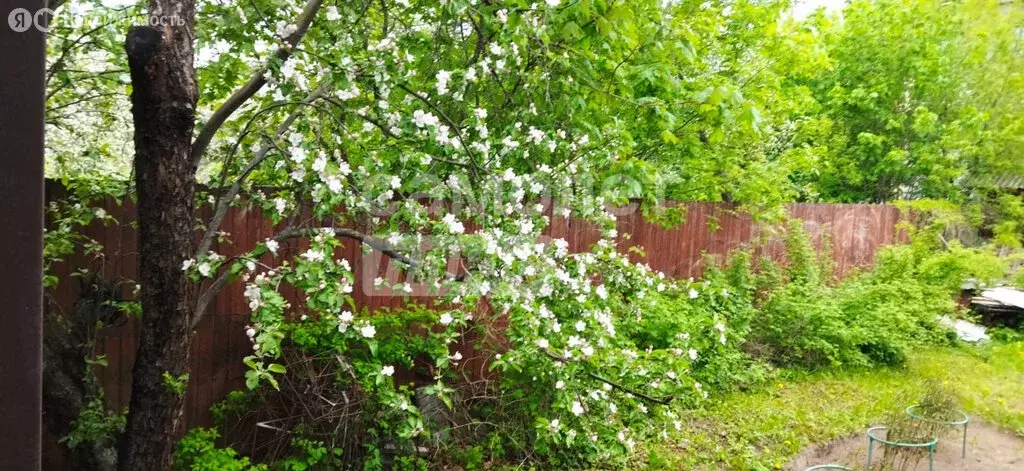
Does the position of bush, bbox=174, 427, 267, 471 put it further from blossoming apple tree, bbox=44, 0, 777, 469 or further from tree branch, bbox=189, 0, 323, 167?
tree branch, bbox=189, 0, 323, 167

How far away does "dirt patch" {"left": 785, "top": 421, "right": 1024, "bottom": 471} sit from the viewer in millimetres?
5293

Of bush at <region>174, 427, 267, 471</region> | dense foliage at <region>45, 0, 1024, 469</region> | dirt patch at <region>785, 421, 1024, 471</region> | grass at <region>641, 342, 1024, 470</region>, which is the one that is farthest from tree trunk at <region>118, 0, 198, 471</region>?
dirt patch at <region>785, 421, 1024, 471</region>

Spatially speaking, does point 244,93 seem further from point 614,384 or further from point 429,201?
point 614,384

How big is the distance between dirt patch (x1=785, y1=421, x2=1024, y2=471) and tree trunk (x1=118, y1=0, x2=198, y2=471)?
14.5ft

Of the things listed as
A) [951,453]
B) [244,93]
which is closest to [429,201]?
[244,93]

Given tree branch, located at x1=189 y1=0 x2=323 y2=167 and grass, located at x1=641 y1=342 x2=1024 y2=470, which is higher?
tree branch, located at x1=189 y1=0 x2=323 y2=167

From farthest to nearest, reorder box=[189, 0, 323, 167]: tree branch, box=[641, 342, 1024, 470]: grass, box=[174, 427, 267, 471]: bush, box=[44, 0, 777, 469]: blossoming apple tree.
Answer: box=[641, 342, 1024, 470]: grass
box=[174, 427, 267, 471]: bush
box=[189, 0, 323, 167]: tree branch
box=[44, 0, 777, 469]: blossoming apple tree

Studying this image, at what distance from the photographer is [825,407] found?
6.42 metres

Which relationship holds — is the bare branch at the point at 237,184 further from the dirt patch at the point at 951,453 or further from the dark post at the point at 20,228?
the dirt patch at the point at 951,453

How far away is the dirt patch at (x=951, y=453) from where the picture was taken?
529cm

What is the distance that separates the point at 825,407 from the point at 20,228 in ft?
21.9

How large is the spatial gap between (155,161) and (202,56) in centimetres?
165

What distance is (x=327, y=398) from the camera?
13.3 ft

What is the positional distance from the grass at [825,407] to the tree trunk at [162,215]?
10.9 feet
